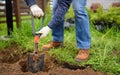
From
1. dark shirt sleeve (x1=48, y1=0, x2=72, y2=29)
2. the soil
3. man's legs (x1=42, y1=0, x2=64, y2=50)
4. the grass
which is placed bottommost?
the soil

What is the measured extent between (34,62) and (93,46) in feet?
3.87

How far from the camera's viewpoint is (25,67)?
3.71m

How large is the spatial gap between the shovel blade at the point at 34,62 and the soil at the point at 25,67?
7 cm

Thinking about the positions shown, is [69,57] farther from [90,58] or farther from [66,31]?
[66,31]

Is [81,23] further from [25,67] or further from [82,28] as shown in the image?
[25,67]

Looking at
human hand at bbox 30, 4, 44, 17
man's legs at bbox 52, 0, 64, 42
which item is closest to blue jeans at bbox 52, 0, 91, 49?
man's legs at bbox 52, 0, 64, 42

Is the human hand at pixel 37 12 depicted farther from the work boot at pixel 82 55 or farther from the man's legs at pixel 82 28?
the work boot at pixel 82 55

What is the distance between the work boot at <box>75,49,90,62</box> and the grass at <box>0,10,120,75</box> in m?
0.05

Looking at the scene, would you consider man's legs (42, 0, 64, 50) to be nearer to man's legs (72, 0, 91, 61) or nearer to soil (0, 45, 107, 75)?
soil (0, 45, 107, 75)

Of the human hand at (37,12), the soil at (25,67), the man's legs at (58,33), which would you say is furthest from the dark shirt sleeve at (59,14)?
the man's legs at (58,33)

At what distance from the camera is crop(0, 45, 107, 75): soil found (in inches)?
137

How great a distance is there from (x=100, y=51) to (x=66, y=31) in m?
1.29

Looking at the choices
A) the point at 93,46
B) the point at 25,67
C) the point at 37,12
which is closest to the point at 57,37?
→ the point at 93,46

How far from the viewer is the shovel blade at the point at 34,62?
11.4 ft
